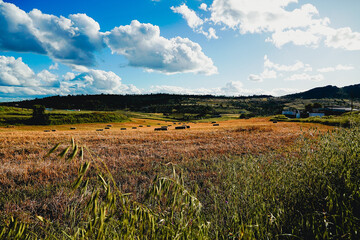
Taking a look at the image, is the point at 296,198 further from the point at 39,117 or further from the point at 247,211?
the point at 39,117

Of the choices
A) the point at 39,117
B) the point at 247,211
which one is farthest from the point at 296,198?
the point at 39,117

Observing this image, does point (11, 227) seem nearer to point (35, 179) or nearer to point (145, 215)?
point (145, 215)

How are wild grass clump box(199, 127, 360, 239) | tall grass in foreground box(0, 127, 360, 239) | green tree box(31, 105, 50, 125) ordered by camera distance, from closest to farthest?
tall grass in foreground box(0, 127, 360, 239)
wild grass clump box(199, 127, 360, 239)
green tree box(31, 105, 50, 125)

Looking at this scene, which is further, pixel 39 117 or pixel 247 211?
pixel 39 117

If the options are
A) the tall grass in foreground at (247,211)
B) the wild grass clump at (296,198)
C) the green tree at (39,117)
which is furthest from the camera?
A: the green tree at (39,117)

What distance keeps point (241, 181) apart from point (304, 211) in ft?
5.50

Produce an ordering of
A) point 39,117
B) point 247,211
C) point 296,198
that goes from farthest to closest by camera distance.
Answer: point 39,117 < point 296,198 < point 247,211

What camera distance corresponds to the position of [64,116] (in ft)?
326

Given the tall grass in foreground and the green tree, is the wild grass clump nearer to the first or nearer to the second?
the tall grass in foreground

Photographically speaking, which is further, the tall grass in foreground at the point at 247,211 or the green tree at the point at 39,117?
the green tree at the point at 39,117

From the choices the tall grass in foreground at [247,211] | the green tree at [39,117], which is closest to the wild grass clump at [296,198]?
the tall grass in foreground at [247,211]

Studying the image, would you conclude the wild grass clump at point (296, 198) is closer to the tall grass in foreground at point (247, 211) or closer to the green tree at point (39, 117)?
the tall grass in foreground at point (247, 211)

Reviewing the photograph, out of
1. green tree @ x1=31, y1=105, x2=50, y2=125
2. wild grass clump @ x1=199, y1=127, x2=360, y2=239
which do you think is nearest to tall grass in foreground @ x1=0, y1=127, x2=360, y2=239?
A: wild grass clump @ x1=199, y1=127, x2=360, y2=239

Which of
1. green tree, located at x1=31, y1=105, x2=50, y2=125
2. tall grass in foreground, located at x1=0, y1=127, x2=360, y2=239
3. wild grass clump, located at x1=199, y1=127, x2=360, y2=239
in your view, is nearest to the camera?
tall grass in foreground, located at x1=0, y1=127, x2=360, y2=239
